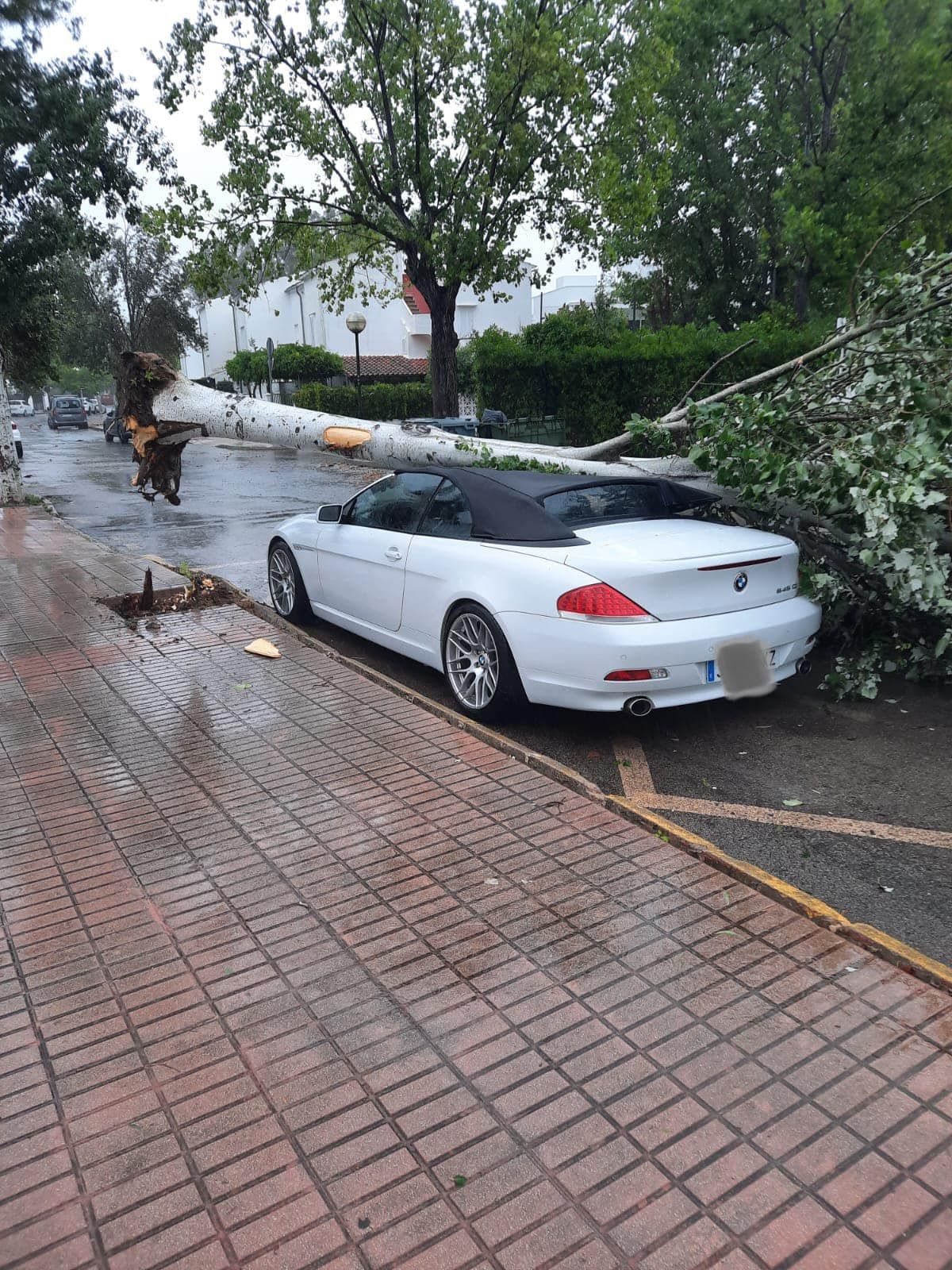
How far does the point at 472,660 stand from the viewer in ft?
18.3

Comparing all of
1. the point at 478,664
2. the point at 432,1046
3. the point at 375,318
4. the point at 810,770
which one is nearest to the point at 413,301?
the point at 375,318

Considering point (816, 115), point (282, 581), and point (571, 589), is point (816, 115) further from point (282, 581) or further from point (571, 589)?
point (571, 589)

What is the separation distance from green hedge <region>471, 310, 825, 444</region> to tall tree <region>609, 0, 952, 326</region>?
293 cm

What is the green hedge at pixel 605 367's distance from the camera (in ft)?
57.1

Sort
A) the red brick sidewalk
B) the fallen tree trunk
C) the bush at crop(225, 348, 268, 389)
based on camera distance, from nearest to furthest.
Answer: the red brick sidewalk < the fallen tree trunk < the bush at crop(225, 348, 268, 389)

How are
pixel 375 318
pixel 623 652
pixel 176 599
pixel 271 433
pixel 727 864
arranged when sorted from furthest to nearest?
pixel 375 318
pixel 176 599
pixel 271 433
pixel 623 652
pixel 727 864

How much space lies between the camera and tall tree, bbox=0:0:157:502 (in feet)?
33.0

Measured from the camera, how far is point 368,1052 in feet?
9.00

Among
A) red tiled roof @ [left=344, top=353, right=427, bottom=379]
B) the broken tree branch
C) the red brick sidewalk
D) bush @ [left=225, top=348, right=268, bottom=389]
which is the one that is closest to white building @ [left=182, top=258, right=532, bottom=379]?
red tiled roof @ [left=344, top=353, right=427, bottom=379]

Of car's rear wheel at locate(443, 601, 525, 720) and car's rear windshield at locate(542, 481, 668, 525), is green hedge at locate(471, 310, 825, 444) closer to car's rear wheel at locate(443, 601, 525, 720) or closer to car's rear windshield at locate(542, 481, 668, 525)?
car's rear windshield at locate(542, 481, 668, 525)

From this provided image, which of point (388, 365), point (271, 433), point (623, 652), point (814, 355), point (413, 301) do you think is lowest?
point (623, 652)

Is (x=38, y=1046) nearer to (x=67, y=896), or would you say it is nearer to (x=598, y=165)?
(x=67, y=896)

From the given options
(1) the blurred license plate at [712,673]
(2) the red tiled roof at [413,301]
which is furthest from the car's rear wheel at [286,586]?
(2) the red tiled roof at [413,301]

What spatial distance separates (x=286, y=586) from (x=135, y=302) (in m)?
47.8
